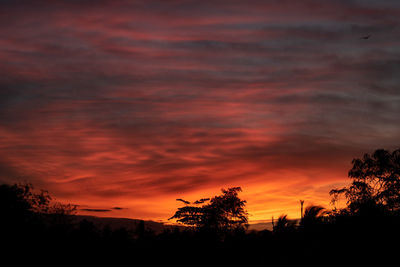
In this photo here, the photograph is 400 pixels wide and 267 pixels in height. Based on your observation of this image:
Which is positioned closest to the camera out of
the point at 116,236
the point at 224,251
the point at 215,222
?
the point at 224,251

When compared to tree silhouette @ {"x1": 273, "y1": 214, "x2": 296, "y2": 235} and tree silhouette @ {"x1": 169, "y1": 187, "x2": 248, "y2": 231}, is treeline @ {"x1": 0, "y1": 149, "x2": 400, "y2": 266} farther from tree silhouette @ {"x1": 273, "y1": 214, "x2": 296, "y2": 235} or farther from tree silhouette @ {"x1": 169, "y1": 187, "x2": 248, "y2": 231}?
tree silhouette @ {"x1": 169, "y1": 187, "x2": 248, "y2": 231}

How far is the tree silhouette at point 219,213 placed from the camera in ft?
194

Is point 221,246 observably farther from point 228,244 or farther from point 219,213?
point 219,213

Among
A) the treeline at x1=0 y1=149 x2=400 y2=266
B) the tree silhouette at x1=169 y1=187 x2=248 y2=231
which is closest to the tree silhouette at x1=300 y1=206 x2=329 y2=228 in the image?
the treeline at x1=0 y1=149 x2=400 y2=266

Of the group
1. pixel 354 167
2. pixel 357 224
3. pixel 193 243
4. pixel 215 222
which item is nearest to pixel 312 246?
pixel 357 224

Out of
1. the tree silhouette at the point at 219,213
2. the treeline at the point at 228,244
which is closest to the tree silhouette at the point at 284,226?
the treeline at the point at 228,244

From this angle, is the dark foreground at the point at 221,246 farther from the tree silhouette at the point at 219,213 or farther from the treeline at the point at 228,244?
the tree silhouette at the point at 219,213

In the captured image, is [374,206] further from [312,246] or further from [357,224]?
[312,246]

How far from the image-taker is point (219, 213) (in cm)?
5950

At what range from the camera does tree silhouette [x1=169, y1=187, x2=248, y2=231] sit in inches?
2324

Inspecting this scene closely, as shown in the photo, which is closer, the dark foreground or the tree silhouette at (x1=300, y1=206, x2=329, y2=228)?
the dark foreground

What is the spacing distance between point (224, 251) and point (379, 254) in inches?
342

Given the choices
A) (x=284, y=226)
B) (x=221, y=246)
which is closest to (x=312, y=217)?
(x=284, y=226)

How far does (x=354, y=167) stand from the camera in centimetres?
4209
